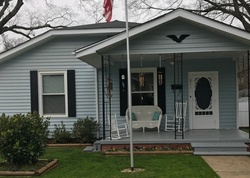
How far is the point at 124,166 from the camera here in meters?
7.10

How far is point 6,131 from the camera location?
21.6 ft

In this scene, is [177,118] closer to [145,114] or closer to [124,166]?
[145,114]

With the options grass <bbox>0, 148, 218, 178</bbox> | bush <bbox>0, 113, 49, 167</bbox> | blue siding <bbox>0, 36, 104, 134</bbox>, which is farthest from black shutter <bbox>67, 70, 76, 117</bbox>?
bush <bbox>0, 113, 49, 167</bbox>

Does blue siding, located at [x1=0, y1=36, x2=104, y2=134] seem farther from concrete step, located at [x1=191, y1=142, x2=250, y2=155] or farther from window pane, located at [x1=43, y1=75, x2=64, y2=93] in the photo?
concrete step, located at [x1=191, y1=142, x2=250, y2=155]

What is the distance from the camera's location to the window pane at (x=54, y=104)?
11055mm

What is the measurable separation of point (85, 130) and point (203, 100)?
4.02 meters

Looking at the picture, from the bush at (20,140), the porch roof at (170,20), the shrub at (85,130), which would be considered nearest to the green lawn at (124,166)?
the bush at (20,140)

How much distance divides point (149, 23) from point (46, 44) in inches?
172

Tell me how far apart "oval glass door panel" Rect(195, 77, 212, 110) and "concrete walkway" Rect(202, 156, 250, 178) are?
3.13 m

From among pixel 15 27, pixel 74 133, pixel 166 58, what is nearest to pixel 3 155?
pixel 74 133

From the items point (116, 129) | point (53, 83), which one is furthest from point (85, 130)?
point (53, 83)

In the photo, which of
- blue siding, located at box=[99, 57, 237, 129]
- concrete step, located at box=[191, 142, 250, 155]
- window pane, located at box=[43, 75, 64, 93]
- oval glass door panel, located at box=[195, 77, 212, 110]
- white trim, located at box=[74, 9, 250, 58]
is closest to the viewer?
white trim, located at box=[74, 9, 250, 58]

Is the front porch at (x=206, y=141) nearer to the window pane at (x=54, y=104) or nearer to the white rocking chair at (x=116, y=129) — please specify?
the white rocking chair at (x=116, y=129)

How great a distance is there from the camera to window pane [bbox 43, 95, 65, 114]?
1105 cm
